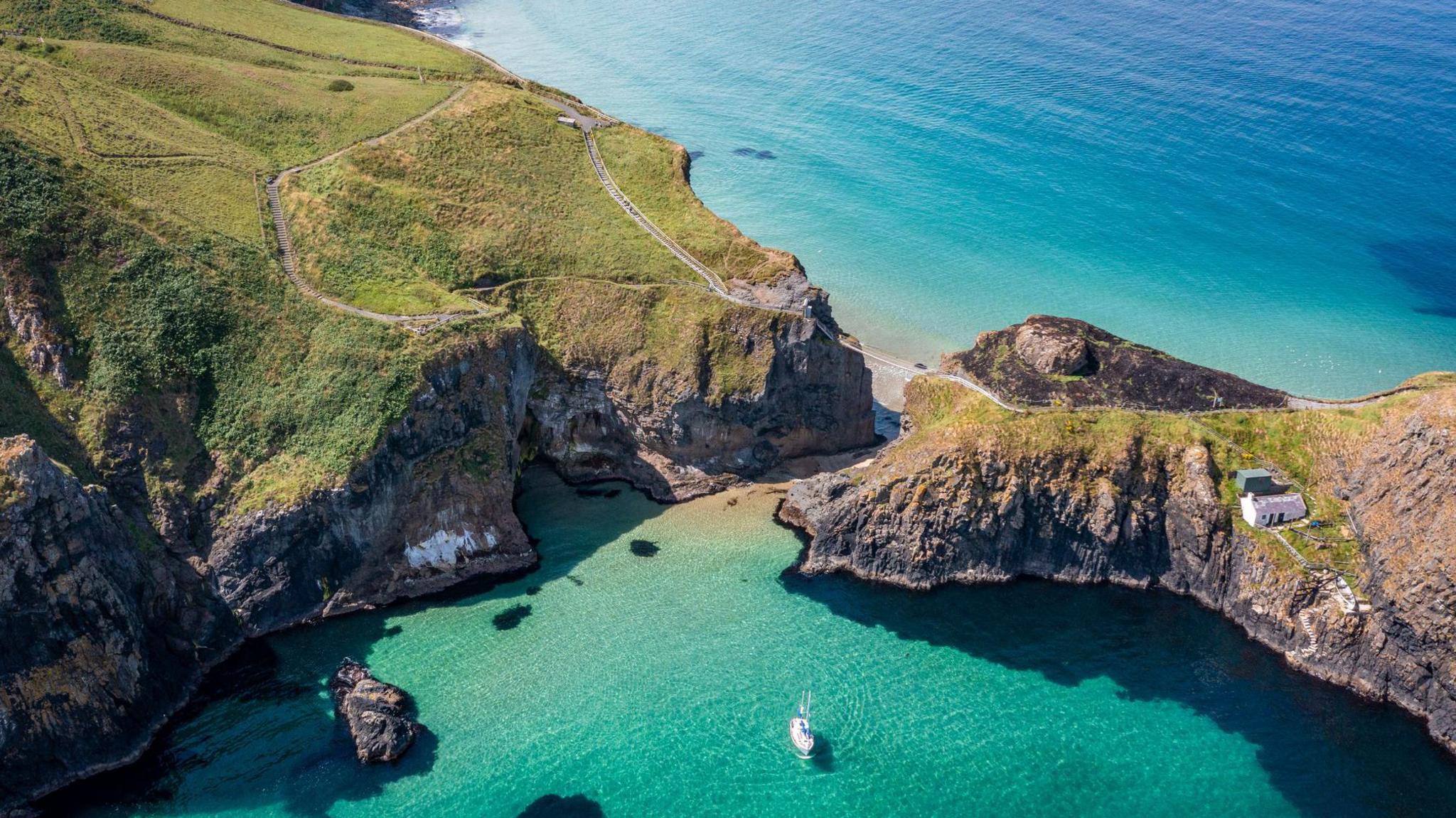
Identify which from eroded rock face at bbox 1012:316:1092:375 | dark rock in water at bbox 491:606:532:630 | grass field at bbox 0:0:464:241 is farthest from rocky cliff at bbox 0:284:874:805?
grass field at bbox 0:0:464:241

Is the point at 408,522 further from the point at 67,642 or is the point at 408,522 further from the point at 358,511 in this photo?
the point at 67,642

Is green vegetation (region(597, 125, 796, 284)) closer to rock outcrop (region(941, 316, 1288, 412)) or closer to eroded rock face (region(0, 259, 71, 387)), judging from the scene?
rock outcrop (region(941, 316, 1288, 412))

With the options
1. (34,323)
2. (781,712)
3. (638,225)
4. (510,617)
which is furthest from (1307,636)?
(34,323)

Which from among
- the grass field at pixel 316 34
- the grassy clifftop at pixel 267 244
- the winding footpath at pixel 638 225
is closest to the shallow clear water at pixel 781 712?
the grassy clifftop at pixel 267 244

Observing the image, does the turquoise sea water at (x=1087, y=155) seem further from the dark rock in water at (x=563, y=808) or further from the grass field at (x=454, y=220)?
the dark rock in water at (x=563, y=808)

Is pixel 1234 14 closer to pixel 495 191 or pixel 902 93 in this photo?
pixel 902 93

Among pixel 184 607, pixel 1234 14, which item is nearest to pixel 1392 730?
pixel 184 607
